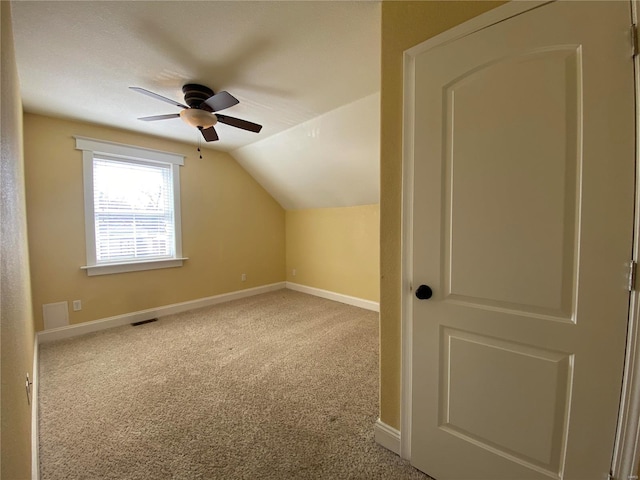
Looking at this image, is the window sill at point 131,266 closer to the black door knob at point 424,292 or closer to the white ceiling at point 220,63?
the white ceiling at point 220,63

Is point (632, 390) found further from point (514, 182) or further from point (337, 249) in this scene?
point (337, 249)

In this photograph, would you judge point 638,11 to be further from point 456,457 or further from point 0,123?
point 0,123

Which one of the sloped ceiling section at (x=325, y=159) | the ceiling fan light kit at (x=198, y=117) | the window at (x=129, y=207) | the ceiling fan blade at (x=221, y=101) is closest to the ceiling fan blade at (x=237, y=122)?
the ceiling fan light kit at (x=198, y=117)

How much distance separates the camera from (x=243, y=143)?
12.8 ft

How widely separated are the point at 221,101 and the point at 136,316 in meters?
3.02

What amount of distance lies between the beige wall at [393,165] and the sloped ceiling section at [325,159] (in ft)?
3.98

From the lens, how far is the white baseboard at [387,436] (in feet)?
4.85

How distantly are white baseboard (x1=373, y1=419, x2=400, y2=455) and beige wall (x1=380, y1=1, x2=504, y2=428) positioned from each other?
0.11ft

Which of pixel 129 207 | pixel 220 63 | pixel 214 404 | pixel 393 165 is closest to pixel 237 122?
pixel 220 63

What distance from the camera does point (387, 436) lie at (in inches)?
59.4

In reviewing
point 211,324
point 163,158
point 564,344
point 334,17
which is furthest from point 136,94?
point 564,344

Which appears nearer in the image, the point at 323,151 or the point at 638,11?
the point at 638,11

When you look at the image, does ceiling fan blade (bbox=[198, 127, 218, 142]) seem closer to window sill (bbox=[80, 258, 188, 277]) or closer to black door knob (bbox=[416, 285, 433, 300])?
window sill (bbox=[80, 258, 188, 277])

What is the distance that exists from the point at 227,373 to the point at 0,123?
82.6 inches
